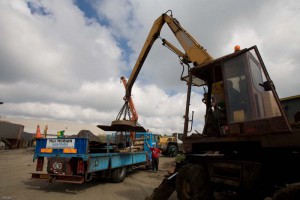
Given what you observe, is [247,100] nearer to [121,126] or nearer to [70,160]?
[70,160]

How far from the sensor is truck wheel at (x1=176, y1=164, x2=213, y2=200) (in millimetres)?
4844

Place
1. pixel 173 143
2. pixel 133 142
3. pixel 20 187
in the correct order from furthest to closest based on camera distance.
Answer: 1. pixel 173 143
2. pixel 133 142
3. pixel 20 187

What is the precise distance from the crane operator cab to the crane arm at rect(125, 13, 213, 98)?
9.57 feet

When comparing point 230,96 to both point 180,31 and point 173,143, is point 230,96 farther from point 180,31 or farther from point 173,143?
point 173,143

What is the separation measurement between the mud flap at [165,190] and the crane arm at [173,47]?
3.82 meters

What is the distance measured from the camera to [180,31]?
902 centimetres

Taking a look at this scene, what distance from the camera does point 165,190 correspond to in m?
5.75

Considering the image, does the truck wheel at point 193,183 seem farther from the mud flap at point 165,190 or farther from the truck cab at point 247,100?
the truck cab at point 247,100

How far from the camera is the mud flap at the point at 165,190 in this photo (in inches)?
224

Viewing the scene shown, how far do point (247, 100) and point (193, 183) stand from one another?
6.70 feet

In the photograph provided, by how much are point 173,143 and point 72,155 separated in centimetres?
1658

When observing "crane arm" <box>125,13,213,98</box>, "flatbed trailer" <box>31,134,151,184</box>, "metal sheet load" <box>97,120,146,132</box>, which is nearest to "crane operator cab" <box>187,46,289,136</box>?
"crane arm" <box>125,13,213,98</box>

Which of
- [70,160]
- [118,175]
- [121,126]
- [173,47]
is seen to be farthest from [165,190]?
[173,47]

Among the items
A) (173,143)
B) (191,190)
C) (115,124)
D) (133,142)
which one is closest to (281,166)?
(191,190)
